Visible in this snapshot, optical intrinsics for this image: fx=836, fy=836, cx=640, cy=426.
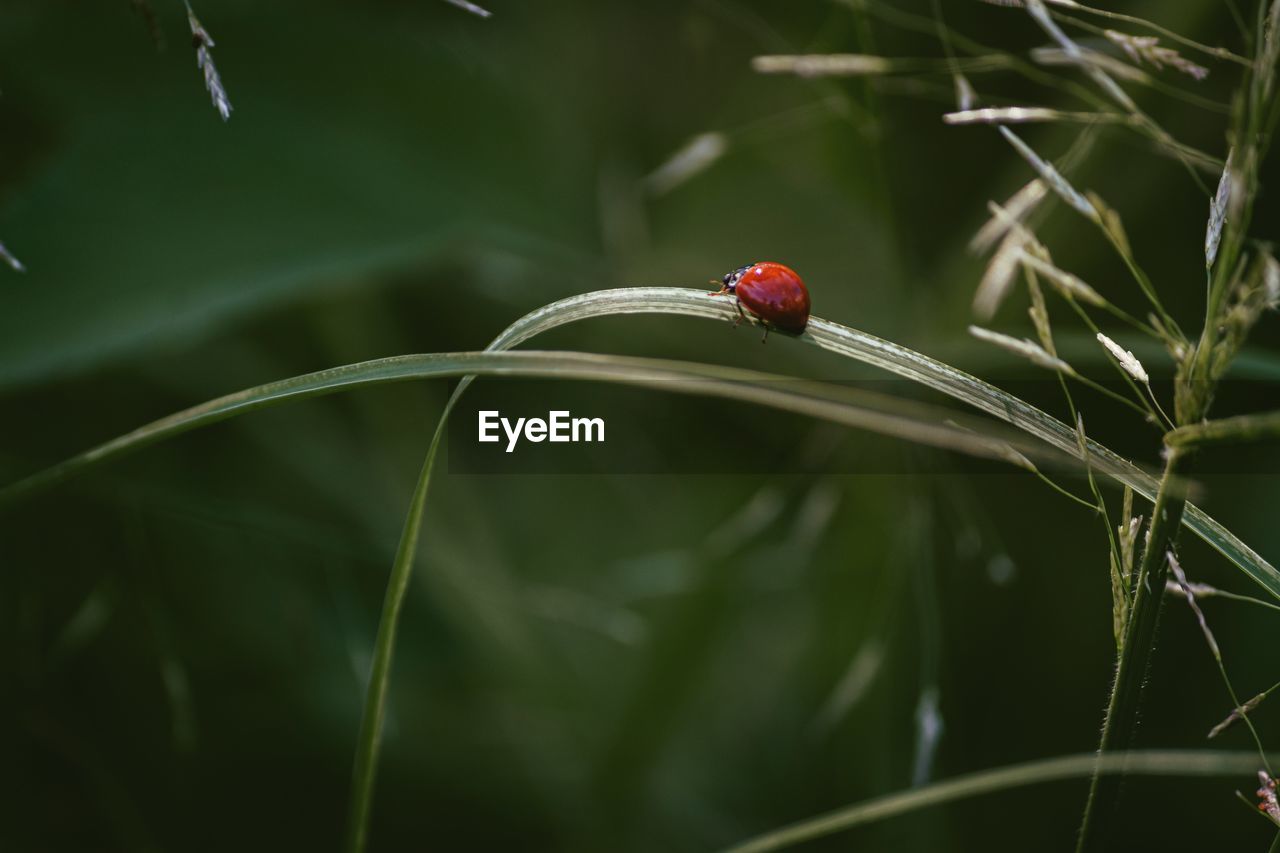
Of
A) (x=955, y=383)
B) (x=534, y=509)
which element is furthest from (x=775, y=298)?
(x=534, y=509)

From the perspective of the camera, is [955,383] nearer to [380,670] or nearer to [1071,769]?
[1071,769]

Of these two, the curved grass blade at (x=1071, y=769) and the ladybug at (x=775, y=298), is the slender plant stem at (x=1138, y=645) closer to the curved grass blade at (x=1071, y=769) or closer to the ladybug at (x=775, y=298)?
the curved grass blade at (x=1071, y=769)

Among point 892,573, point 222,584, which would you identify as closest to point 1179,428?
point 892,573

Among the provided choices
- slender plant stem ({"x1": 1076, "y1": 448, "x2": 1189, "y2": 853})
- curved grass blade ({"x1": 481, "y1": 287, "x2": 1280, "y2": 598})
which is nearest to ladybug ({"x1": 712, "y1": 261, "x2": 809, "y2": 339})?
curved grass blade ({"x1": 481, "y1": 287, "x2": 1280, "y2": 598})

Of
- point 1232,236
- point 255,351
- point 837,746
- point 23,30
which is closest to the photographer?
point 1232,236

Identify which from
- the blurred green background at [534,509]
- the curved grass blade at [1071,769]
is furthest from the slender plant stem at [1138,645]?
the blurred green background at [534,509]

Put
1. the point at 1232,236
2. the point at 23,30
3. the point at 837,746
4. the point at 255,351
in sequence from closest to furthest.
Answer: the point at 1232,236 → the point at 23,30 → the point at 837,746 → the point at 255,351

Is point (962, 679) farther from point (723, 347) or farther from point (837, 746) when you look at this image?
point (723, 347)
